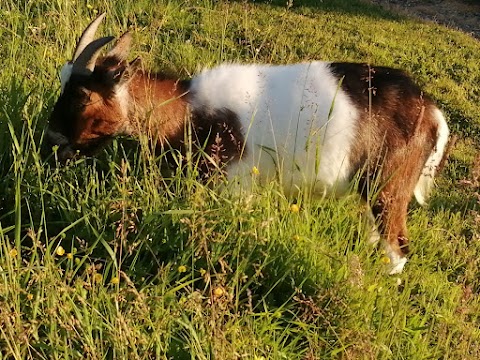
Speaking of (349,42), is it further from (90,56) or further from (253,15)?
(90,56)

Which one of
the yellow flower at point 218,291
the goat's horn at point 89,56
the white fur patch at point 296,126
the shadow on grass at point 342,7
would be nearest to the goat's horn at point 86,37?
the goat's horn at point 89,56

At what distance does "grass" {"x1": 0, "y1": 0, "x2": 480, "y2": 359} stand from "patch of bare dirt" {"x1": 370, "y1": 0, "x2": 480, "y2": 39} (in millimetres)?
9318

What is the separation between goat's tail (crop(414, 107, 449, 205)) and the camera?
11.9 ft

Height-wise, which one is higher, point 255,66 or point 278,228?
point 255,66

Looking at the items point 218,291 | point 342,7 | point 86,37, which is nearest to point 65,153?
point 86,37

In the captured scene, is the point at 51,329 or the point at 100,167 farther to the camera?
the point at 100,167

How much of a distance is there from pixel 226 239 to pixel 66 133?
1.09 metres

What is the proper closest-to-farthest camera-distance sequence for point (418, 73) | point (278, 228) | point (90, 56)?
point (278, 228) < point (90, 56) < point (418, 73)

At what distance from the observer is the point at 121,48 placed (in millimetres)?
3307

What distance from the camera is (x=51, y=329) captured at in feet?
7.25

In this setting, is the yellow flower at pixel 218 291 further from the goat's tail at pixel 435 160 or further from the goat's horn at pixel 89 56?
the goat's tail at pixel 435 160

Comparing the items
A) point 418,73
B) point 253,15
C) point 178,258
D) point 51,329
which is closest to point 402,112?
point 178,258

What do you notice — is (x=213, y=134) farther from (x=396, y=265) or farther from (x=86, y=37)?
(x=396, y=265)

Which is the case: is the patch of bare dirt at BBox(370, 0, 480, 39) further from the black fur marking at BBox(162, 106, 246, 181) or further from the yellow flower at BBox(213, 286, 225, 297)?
the yellow flower at BBox(213, 286, 225, 297)
